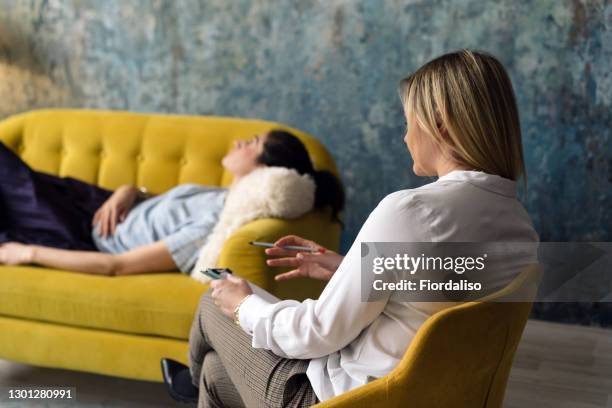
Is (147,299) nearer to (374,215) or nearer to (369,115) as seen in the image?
(374,215)

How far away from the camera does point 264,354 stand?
1500 millimetres

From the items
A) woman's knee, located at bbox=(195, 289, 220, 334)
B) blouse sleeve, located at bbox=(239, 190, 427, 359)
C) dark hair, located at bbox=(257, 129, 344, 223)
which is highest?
blouse sleeve, located at bbox=(239, 190, 427, 359)

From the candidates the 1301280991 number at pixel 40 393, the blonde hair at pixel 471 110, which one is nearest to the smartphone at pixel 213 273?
the blonde hair at pixel 471 110

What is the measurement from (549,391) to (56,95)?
9.24ft

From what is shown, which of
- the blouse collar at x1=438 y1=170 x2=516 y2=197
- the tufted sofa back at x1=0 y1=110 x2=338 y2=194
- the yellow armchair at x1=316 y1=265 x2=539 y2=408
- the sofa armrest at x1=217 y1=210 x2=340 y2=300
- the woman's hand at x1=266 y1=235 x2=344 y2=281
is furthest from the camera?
the tufted sofa back at x1=0 y1=110 x2=338 y2=194

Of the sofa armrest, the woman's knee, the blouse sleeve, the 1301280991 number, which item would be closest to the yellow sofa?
the sofa armrest

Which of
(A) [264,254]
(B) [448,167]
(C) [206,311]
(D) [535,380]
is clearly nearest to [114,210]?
(A) [264,254]

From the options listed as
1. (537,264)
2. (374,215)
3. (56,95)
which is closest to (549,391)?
(537,264)

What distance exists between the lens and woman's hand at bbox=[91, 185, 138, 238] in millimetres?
2842

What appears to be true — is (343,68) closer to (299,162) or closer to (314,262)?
(299,162)

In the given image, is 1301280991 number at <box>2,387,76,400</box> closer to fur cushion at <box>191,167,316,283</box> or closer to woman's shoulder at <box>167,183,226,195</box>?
fur cushion at <box>191,167,316,283</box>

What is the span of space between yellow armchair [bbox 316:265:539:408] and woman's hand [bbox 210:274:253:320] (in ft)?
1.17

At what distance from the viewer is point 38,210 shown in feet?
9.33

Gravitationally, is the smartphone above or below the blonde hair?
below
